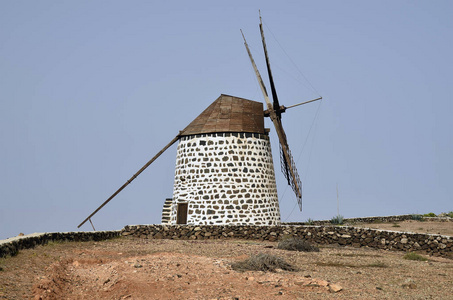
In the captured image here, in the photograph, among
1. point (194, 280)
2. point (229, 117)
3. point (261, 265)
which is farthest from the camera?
point (229, 117)

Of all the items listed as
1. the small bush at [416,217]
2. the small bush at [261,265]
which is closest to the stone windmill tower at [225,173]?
the small bush at [261,265]

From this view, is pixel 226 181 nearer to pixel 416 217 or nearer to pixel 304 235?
pixel 304 235

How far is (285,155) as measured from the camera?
2308cm

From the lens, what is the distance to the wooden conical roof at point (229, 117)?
22234mm

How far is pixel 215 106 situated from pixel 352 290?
15628 mm

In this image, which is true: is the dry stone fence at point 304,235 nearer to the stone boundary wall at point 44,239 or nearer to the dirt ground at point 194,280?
the stone boundary wall at point 44,239

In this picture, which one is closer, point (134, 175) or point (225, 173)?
point (225, 173)

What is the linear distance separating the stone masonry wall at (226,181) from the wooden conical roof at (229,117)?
288 millimetres

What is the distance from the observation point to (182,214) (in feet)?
73.2

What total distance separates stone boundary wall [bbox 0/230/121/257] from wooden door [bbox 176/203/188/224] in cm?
297

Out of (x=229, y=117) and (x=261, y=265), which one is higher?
(x=229, y=117)

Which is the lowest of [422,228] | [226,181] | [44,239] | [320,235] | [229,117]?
[44,239]

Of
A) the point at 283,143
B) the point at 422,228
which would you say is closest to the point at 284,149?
the point at 283,143

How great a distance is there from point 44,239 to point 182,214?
8.61 meters
